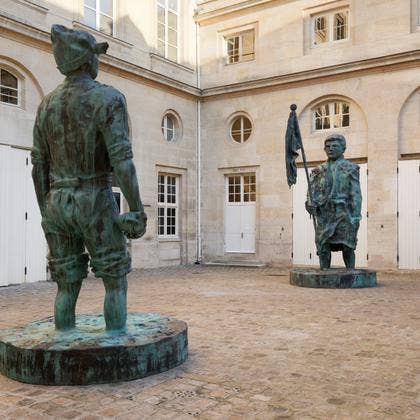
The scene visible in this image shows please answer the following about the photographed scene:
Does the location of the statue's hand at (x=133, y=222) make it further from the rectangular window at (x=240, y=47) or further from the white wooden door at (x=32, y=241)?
the rectangular window at (x=240, y=47)

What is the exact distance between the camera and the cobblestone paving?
11.3ft

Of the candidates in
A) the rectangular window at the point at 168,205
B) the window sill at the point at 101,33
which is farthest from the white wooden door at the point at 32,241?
the rectangular window at the point at 168,205

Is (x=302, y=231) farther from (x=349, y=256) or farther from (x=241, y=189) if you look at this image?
(x=349, y=256)

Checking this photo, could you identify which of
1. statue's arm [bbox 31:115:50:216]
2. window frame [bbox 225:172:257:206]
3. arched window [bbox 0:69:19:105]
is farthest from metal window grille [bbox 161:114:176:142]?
statue's arm [bbox 31:115:50:216]

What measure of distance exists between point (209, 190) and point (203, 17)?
6335mm

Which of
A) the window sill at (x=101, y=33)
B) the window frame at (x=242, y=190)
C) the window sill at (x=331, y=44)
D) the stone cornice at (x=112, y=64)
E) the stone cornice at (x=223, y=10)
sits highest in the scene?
the stone cornice at (x=223, y=10)

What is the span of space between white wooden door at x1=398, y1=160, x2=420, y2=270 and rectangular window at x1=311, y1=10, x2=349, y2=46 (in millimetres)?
4719

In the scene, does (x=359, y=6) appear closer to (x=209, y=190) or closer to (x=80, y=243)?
(x=209, y=190)

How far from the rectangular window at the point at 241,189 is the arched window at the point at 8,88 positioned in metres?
8.16

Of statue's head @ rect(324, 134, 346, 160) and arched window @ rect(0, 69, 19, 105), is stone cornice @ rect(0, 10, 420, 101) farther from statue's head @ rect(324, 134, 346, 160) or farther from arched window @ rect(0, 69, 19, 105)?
statue's head @ rect(324, 134, 346, 160)

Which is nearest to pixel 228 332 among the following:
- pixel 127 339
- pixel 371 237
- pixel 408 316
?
pixel 127 339

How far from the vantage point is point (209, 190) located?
61.9 feet

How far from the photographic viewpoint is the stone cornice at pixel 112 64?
40.2ft

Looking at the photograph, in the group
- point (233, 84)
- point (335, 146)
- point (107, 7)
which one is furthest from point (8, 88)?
point (233, 84)
